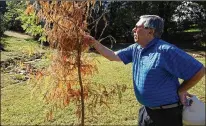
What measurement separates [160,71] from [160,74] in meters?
0.03

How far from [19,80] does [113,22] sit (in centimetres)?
877

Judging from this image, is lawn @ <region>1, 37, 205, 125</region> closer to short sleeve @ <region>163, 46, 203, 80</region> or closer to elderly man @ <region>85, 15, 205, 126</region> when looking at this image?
elderly man @ <region>85, 15, 205, 126</region>

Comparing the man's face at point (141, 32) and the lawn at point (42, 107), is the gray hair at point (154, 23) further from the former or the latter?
the lawn at point (42, 107)

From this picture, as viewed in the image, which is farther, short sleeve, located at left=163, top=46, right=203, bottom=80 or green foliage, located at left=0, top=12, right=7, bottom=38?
green foliage, located at left=0, top=12, right=7, bottom=38

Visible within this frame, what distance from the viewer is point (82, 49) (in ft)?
10.9

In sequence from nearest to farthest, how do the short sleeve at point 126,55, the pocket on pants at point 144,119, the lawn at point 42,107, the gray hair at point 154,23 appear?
1. the gray hair at point 154,23
2. the pocket on pants at point 144,119
3. the short sleeve at point 126,55
4. the lawn at point 42,107

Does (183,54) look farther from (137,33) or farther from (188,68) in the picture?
(137,33)

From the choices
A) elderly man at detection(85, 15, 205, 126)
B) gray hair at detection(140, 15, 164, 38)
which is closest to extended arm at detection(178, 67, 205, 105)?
elderly man at detection(85, 15, 205, 126)

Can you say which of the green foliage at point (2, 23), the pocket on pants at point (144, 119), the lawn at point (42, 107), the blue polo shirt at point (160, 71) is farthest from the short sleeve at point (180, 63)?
the green foliage at point (2, 23)

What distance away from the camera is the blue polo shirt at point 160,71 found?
118 inches

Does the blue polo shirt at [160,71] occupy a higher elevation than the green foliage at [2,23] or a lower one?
higher

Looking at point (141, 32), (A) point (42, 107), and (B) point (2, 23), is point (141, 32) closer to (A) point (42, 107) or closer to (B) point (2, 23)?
(A) point (42, 107)

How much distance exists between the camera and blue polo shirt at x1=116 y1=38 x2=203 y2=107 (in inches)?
118

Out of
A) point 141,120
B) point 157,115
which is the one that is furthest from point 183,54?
point 141,120
